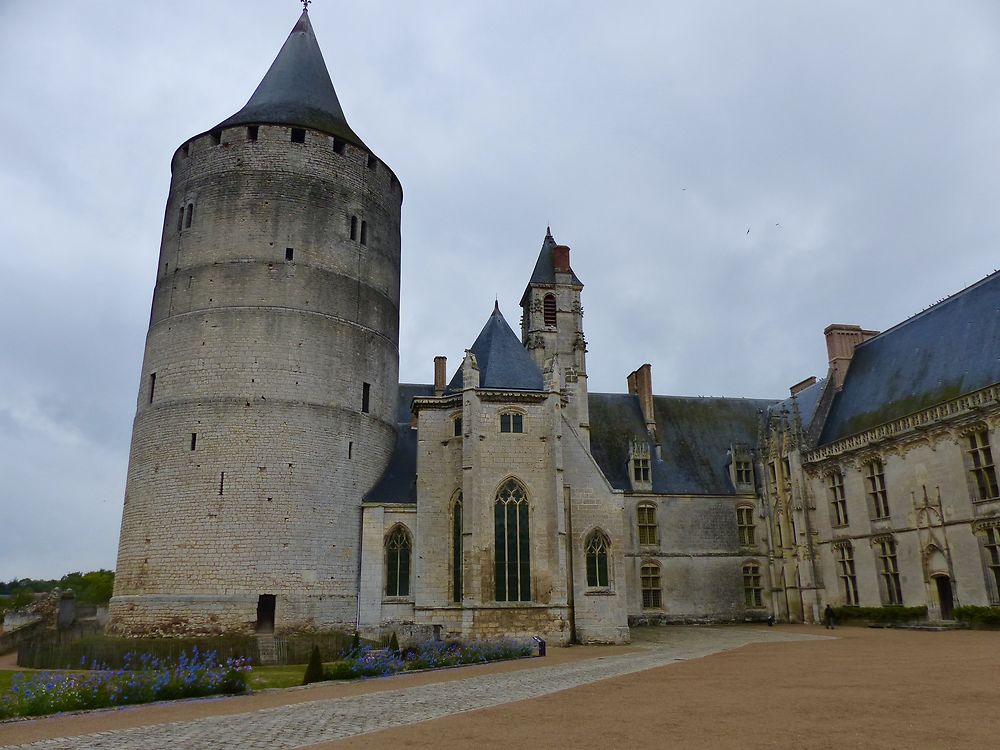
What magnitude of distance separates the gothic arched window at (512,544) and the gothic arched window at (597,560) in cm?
304

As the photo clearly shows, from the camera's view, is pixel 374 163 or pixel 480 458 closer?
pixel 480 458

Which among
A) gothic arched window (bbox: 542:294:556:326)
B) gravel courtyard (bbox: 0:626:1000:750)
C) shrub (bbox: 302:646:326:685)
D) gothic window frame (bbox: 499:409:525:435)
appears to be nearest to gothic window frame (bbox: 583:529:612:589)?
gothic window frame (bbox: 499:409:525:435)

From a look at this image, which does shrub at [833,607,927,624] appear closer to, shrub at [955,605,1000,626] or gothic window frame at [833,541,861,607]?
gothic window frame at [833,541,861,607]

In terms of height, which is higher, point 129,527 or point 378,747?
point 129,527

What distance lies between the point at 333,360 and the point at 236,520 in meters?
6.46

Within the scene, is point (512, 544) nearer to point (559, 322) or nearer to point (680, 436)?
point (559, 322)

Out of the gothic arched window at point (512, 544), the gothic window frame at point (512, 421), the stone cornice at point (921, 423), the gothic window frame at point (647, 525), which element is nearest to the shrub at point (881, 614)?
the stone cornice at point (921, 423)

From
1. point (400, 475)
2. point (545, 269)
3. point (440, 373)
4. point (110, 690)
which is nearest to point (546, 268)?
point (545, 269)

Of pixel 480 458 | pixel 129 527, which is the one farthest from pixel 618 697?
pixel 129 527

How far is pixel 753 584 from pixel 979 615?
11651mm

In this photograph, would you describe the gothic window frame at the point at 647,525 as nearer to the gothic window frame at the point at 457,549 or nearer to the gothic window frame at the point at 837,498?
the gothic window frame at the point at 837,498

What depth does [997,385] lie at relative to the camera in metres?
23.0

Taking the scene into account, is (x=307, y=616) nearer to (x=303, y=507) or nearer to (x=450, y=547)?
(x=303, y=507)

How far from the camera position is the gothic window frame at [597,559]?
25625 mm
